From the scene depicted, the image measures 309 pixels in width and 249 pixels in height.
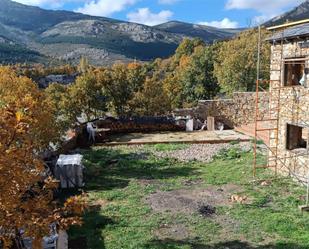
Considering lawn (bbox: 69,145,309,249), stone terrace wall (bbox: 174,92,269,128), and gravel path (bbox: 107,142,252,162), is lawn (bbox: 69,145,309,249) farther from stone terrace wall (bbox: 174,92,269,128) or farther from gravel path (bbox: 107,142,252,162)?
stone terrace wall (bbox: 174,92,269,128)

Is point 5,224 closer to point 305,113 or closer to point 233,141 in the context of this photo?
point 305,113

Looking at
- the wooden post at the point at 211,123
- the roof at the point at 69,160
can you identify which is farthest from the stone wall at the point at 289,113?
the wooden post at the point at 211,123

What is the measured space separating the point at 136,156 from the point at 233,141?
577cm

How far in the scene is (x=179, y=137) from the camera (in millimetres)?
25062

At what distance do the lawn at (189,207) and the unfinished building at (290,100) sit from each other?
0.80 meters

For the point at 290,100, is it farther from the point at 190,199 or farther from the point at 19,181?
the point at 19,181

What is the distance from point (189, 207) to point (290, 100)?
231 inches

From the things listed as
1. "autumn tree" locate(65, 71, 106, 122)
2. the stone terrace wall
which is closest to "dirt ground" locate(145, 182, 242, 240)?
the stone terrace wall

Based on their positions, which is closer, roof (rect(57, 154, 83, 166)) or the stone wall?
the stone wall

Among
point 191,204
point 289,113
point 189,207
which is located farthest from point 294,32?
point 189,207

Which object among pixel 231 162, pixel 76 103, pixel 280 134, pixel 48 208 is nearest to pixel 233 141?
pixel 231 162

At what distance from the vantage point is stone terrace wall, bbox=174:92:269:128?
2747 centimetres

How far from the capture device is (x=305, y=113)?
15.1 meters

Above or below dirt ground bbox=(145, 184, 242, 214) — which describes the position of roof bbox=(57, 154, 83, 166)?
above
